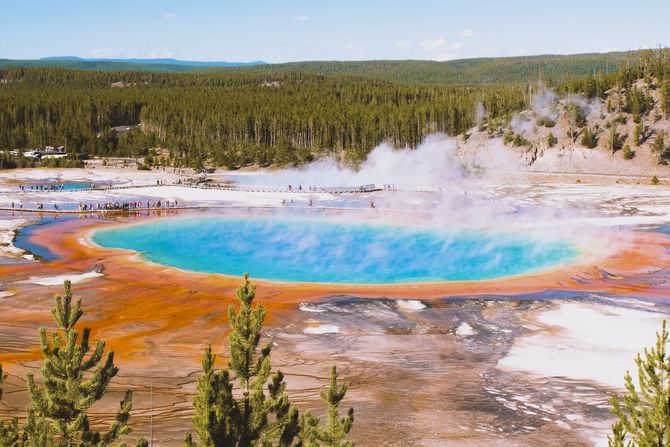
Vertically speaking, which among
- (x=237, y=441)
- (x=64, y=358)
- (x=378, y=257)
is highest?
(x=64, y=358)

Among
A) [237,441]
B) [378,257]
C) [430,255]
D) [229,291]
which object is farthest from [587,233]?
[237,441]

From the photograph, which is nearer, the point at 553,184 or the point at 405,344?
the point at 405,344

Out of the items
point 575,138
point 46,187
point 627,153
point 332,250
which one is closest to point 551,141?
point 575,138

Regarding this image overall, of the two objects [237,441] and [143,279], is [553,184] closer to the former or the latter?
[143,279]

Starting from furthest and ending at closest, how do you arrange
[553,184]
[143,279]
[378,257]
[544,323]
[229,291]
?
[553,184] → [378,257] → [143,279] → [229,291] → [544,323]

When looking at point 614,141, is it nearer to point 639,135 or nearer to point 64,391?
point 639,135

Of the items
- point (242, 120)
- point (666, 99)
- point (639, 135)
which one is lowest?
point (639, 135)

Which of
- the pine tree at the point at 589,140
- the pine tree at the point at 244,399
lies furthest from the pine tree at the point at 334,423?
the pine tree at the point at 589,140

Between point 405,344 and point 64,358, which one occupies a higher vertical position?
point 64,358
